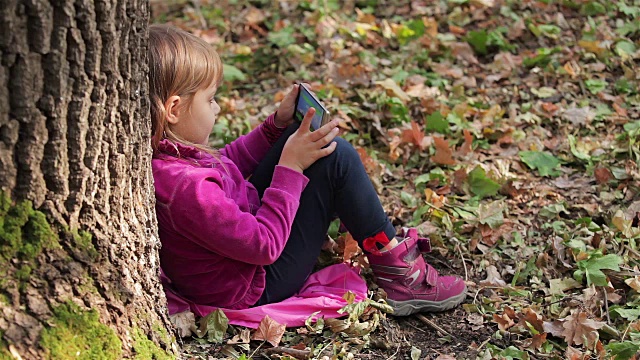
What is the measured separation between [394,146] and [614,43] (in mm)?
1762

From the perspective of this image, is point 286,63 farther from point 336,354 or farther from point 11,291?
point 11,291

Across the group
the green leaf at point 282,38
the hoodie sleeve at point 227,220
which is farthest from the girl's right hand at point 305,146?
the green leaf at point 282,38

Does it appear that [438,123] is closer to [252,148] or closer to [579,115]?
[579,115]

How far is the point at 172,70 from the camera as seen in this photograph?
87.1 inches

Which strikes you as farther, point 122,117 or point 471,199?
point 471,199

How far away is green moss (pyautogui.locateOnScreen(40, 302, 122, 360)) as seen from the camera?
1.74 metres

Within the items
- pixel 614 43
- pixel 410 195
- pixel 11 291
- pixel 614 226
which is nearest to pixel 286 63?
pixel 410 195

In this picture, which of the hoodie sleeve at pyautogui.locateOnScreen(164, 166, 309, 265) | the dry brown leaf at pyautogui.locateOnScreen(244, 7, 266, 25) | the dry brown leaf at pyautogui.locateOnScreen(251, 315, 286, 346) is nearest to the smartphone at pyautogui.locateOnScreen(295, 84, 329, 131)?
the hoodie sleeve at pyautogui.locateOnScreen(164, 166, 309, 265)

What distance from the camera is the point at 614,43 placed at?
14.6 ft

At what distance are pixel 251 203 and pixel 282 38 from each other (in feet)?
8.22

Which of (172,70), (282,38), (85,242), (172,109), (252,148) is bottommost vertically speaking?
(282,38)

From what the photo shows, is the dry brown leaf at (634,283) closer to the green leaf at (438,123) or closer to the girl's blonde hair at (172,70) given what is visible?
the green leaf at (438,123)

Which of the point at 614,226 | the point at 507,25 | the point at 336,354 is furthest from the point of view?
the point at 507,25

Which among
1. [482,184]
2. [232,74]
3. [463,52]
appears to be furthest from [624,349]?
[232,74]
